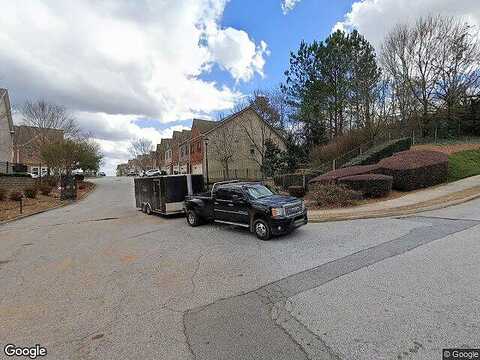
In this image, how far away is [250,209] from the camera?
29.6ft

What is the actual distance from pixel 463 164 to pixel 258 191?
16284 mm

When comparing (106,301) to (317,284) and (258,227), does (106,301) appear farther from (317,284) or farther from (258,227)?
A: (258,227)

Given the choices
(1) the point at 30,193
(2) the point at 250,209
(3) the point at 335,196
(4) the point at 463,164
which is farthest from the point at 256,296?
(1) the point at 30,193

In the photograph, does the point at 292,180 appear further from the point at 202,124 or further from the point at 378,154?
the point at 202,124

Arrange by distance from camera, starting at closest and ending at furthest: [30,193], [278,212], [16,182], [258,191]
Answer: [278,212], [258,191], [30,193], [16,182]

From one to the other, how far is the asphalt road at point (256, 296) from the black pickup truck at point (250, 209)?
0.49 metres

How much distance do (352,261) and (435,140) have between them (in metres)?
26.6

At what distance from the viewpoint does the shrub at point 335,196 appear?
1310 centimetres

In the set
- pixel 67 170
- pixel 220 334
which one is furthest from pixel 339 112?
pixel 67 170

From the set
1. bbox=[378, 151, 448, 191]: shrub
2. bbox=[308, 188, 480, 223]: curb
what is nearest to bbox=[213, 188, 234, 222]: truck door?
bbox=[308, 188, 480, 223]: curb

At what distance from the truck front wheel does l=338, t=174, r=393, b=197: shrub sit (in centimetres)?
752

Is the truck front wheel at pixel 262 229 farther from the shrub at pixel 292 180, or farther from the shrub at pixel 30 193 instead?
the shrub at pixel 30 193

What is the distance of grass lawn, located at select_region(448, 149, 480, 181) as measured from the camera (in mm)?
17531

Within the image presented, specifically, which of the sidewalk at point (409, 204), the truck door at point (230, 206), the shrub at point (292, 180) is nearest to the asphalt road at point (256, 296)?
the truck door at point (230, 206)
